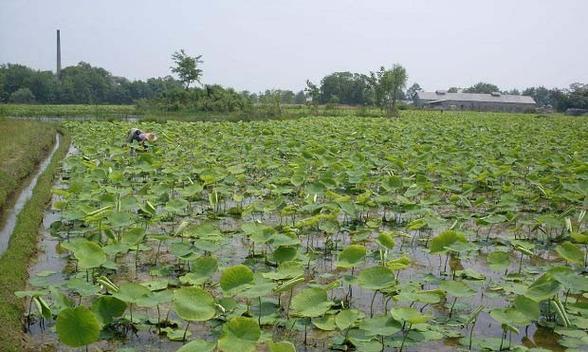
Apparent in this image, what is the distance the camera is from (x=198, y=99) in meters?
27.7

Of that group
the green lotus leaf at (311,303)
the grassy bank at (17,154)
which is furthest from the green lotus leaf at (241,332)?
the grassy bank at (17,154)

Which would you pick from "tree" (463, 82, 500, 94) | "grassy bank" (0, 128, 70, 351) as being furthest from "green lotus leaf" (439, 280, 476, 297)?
"tree" (463, 82, 500, 94)

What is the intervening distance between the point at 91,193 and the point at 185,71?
2983 cm

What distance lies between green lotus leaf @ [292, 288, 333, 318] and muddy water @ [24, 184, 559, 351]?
0.18m

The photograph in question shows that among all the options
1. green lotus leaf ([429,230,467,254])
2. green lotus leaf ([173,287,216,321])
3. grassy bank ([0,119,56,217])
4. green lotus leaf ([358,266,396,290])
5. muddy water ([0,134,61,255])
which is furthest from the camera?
grassy bank ([0,119,56,217])

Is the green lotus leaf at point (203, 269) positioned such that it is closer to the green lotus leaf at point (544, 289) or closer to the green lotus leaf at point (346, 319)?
the green lotus leaf at point (346, 319)

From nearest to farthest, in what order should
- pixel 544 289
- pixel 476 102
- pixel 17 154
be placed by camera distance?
pixel 544 289 → pixel 17 154 → pixel 476 102

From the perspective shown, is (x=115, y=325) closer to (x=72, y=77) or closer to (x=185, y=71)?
(x=185, y=71)

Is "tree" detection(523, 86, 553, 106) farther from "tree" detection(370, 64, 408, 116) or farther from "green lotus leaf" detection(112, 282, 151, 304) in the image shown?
"green lotus leaf" detection(112, 282, 151, 304)

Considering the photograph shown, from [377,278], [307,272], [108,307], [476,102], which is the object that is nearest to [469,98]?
[476,102]

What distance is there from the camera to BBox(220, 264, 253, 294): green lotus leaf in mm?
2695

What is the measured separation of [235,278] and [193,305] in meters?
0.28

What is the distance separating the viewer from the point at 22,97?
48.1 metres

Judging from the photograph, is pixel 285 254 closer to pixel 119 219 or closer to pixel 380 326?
pixel 380 326
